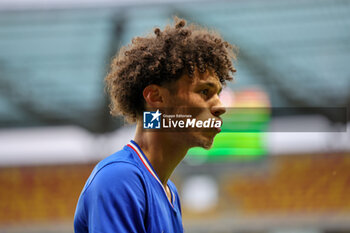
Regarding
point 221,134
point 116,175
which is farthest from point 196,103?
point 221,134

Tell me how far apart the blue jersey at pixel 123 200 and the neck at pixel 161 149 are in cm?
5

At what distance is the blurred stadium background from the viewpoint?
1091cm

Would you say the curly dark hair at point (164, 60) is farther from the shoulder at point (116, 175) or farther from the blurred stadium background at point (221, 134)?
the blurred stadium background at point (221, 134)

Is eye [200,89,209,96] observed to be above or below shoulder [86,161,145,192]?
above

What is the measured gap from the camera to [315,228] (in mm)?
10242

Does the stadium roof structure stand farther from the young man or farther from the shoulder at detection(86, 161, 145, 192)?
the shoulder at detection(86, 161, 145, 192)

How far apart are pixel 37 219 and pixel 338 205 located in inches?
278

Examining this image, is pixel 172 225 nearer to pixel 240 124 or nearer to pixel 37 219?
pixel 240 124

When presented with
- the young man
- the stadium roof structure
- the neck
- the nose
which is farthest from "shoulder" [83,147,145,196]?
the stadium roof structure

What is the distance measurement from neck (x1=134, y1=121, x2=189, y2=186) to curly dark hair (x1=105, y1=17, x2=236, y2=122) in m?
0.15

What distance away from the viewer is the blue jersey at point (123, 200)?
1636 mm

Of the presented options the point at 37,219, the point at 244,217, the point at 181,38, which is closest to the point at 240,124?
the point at 244,217

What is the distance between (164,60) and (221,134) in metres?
8.25

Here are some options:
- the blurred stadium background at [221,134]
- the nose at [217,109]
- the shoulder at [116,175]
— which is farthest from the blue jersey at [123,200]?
the blurred stadium background at [221,134]
